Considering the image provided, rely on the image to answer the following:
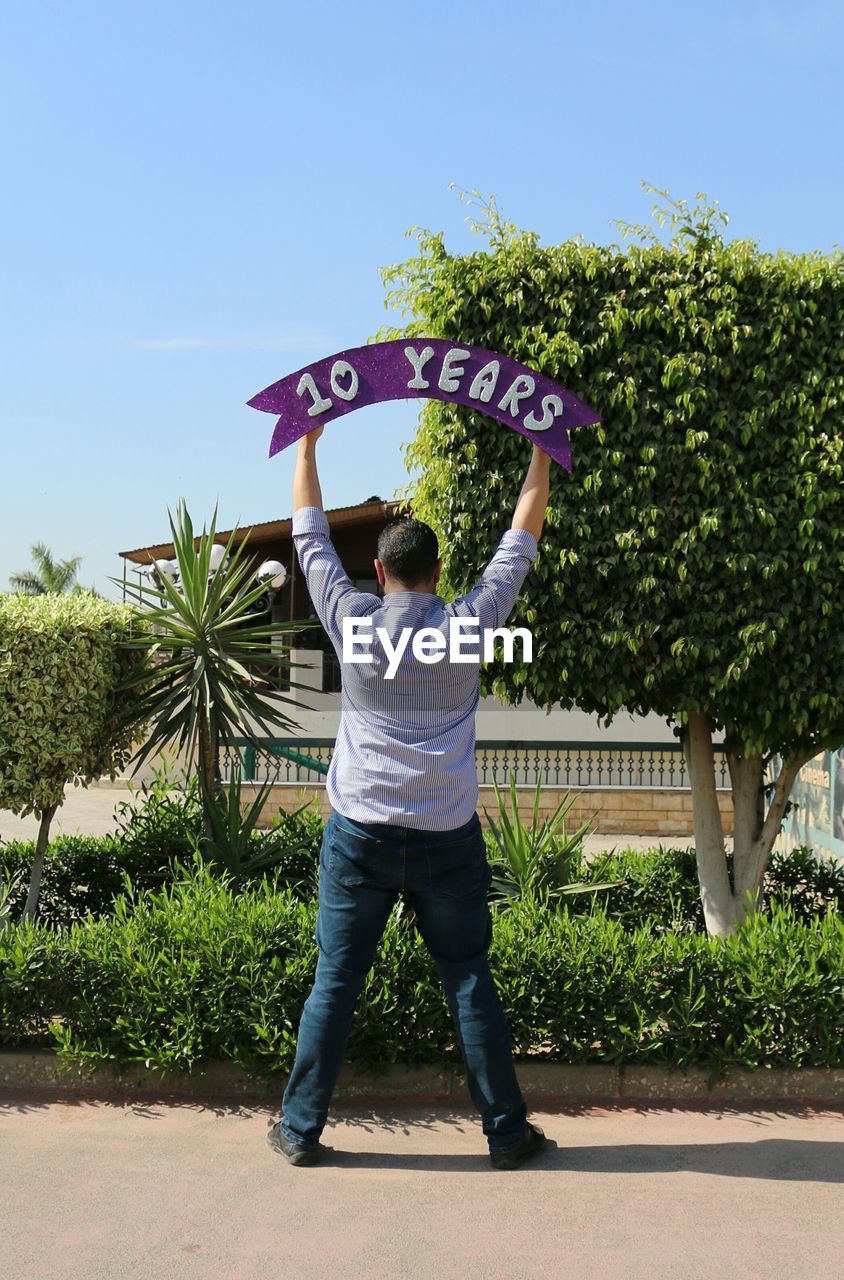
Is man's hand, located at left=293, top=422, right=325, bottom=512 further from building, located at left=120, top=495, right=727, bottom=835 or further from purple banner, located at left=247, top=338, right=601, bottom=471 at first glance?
building, located at left=120, top=495, right=727, bottom=835

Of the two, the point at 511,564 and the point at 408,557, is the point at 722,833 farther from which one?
the point at 408,557

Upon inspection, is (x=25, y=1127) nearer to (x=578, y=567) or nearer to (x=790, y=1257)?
(x=790, y=1257)

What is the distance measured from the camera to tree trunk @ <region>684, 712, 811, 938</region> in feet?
20.9

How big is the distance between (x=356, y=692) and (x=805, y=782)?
8296 mm

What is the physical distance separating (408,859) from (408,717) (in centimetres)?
46

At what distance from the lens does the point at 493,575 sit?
13.5ft

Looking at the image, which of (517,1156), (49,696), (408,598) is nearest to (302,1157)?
(517,1156)

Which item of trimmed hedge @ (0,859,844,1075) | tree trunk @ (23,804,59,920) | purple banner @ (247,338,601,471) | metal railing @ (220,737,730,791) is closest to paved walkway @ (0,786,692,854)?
metal railing @ (220,737,730,791)

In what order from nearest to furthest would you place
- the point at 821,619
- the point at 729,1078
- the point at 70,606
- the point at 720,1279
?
the point at 720,1279, the point at 729,1078, the point at 821,619, the point at 70,606

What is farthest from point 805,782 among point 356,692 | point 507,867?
point 356,692

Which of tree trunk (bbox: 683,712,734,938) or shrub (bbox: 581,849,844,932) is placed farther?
shrub (bbox: 581,849,844,932)

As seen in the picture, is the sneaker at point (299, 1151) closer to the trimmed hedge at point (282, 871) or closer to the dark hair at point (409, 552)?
the dark hair at point (409, 552)

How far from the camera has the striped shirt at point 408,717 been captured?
12.7 feet

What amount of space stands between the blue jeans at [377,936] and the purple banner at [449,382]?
65.6 inches
